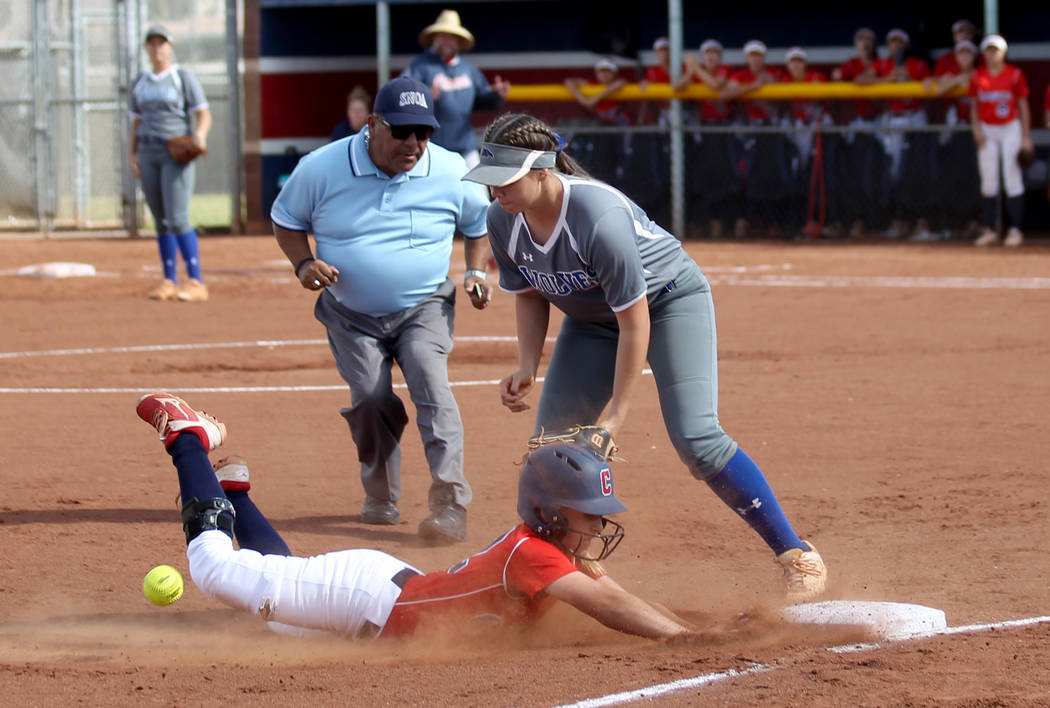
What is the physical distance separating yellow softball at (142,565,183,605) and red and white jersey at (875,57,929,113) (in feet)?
49.1

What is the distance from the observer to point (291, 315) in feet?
44.0

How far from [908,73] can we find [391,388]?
44.2ft

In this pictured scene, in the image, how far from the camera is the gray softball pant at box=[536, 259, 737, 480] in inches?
208

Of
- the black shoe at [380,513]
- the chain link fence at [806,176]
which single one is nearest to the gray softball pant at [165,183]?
the chain link fence at [806,176]

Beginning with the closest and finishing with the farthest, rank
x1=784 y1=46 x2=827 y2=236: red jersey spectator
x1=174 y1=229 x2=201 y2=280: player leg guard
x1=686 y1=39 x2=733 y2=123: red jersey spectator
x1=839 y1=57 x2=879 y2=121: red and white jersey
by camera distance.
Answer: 1. x1=174 y1=229 x2=201 y2=280: player leg guard
2. x1=839 y1=57 x2=879 y2=121: red and white jersey
3. x1=784 y1=46 x2=827 y2=236: red jersey spectator
4. x1=686 y1=39 x2=733 y2=123: red jersey spectator

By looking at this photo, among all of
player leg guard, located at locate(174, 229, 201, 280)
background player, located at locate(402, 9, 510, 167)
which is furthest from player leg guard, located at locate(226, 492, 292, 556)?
background player, located at locate(402, 9, 510, 167)

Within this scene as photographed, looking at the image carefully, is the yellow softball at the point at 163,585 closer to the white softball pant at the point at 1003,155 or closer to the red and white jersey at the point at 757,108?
the white softball pant at the point at 1003,155

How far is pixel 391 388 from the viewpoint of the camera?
662cm

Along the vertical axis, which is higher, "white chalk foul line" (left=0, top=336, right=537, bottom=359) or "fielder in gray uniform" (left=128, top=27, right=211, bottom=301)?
"fielder in gray uniform" (left=128, top=27, right=211, bottom=301)

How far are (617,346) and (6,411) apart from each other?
5206mm

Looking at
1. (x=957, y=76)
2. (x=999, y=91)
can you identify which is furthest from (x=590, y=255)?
(x=957, y=76)

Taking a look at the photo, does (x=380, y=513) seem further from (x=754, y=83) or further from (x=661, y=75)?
(x=661, y=75)

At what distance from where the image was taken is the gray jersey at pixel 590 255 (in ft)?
16.1

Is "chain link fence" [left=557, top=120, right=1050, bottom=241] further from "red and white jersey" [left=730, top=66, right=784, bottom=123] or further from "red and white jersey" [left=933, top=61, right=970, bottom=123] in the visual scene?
"red and white jersey" [left=933, top=61, right=970, bottom=123]
